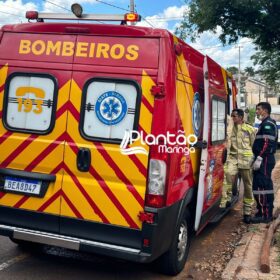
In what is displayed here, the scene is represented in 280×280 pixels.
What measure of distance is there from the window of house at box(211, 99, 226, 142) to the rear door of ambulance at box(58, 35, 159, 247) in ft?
5.98

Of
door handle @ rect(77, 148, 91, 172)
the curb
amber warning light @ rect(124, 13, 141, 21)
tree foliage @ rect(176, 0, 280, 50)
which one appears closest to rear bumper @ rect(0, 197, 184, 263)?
door handle @ rect(77, 148, 91, 172)

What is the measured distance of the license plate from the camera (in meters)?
4.16

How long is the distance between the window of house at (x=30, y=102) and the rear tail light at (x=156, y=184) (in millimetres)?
1114

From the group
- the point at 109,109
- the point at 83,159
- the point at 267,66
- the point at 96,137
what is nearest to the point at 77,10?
the point at 109,109

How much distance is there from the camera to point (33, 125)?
4203 millimetres

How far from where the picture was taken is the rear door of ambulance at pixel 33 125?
4.10 m

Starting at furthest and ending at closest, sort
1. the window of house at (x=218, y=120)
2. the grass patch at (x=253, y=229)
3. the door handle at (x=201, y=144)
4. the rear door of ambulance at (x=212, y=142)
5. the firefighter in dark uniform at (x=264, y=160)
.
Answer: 1. the firefighter in dark uniform at (x=264, y=160)
2. the grass patch at (x=253, y=229)
3. the window of house at (x=218, y=120)
4. the rear door of ambulance at (x=212, y=142)
5. the door handle at (x=201, y=144)

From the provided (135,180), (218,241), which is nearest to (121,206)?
(135,180)

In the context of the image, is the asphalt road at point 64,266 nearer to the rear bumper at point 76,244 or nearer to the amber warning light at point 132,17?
the rear bumper at point 76,244

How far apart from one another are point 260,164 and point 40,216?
362 cm

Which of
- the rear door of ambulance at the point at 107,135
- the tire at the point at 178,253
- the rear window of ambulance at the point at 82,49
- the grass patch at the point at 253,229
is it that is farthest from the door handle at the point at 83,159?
the grass patch at the point at 253,229

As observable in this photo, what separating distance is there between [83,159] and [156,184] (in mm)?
742

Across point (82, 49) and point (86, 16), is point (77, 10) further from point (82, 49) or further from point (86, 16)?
point (82, 49)

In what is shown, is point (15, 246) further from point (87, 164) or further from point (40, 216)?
point (87, 164)
